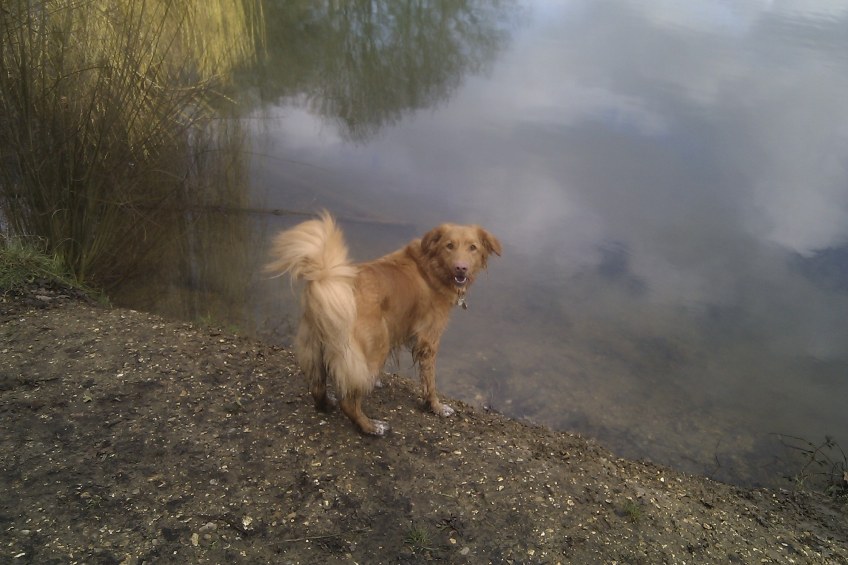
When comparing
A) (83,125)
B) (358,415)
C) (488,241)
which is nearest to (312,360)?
(358,415)

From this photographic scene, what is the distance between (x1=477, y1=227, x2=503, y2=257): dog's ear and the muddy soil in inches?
52.4

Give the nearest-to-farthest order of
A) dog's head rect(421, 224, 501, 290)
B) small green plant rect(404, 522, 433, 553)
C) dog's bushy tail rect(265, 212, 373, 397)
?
small green plant rect(404, 522, 433, 553), dog's bushy tail rect(265, 212, 373, 397), dog's head rect(421, 224, 501, 290)

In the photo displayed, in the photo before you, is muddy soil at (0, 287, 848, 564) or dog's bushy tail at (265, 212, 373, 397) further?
dog's bushy tail at (265, 212, 373, 397)

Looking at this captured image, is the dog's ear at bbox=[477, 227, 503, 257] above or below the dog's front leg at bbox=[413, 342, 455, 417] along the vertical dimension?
above

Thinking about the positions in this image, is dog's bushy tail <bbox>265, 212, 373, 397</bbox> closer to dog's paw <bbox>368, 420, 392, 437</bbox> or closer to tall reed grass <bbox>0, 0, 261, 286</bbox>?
dog's paw <bbox>368, 420, 392, 437</bbox>

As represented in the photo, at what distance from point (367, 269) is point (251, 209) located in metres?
4.47

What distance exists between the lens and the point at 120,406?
3.99 m

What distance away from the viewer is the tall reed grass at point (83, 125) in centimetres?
498

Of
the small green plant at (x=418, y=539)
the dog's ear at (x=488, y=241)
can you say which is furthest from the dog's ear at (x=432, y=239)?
the small green plant at (x=418, y=539)

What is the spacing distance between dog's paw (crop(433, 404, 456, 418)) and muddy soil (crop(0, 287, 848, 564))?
0.12 m

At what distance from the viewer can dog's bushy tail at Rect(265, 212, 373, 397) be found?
3.56m

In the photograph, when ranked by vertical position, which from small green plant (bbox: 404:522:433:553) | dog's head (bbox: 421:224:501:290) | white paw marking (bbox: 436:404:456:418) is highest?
dog's head (bbox: 421:224:501:290)

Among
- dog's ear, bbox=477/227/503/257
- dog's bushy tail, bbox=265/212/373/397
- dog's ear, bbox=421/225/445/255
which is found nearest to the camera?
dog's bushy tail, bbox=265/212/373/397

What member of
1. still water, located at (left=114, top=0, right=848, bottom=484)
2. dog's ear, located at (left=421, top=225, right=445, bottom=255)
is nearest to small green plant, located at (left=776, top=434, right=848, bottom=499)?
still water, located at (left=114, top=0, right=848, bottom=484)
